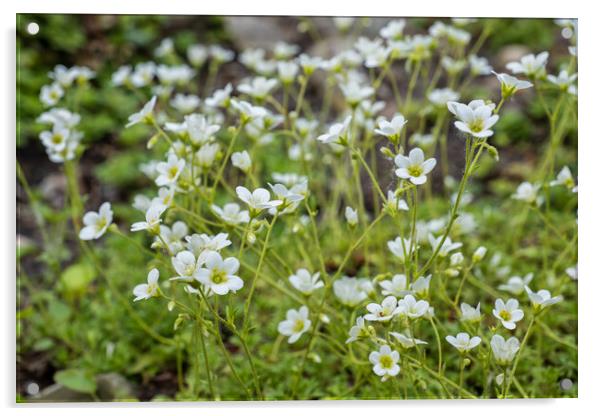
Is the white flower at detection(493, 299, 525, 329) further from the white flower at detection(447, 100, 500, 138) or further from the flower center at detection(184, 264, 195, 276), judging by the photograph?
the flower center at detection(184, 264, 195, 276)

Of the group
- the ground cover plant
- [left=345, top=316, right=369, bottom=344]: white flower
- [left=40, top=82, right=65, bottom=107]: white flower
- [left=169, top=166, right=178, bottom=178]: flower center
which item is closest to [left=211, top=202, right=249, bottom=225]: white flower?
the ground cover plant

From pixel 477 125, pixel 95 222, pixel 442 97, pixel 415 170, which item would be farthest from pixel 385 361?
pixel 442 97

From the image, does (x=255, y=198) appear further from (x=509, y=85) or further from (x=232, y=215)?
(x=509, y=85)

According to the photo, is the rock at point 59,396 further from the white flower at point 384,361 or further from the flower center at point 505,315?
the flower center at point 505,315

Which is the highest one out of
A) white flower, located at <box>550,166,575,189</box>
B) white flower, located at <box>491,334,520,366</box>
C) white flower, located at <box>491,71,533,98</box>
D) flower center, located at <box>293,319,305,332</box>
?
white flower, located at <box>491,71,533,98</box>

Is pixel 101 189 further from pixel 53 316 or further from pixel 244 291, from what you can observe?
pixel 244 291
